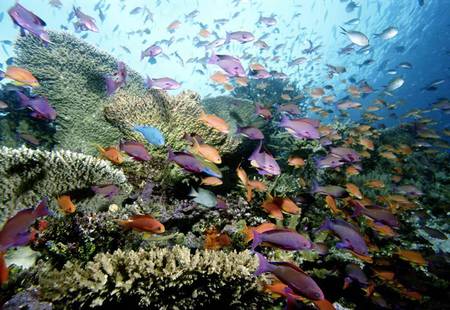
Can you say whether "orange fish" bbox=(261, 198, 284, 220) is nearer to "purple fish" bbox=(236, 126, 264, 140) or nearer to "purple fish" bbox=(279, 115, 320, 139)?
"purple fish" bbox=(236, 126, 264, 140)

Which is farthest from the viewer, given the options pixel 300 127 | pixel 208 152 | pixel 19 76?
pixel 300 127

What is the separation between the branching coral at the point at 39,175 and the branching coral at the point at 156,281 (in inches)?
55.8

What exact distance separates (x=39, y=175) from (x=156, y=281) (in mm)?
2437

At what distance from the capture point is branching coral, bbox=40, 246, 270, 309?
2.58m

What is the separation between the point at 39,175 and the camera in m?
3.90

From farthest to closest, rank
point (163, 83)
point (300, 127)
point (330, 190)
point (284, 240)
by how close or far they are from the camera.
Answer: point (163, 83)
point (330, 190)
point (300, 127)
point (284, 240)

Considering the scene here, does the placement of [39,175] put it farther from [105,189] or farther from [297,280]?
[297,280]

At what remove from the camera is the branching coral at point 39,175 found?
12.2 feet

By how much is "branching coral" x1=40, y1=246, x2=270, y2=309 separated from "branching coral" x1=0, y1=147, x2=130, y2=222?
1.42m

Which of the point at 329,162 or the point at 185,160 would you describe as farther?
the point at 329,162

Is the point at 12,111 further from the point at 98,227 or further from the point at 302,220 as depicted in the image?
the point at 302,220

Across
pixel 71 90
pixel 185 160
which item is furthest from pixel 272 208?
pixel 71 90

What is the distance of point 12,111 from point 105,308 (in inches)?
282

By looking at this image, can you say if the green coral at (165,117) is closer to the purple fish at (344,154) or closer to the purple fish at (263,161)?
the purple fish at (263,161)
